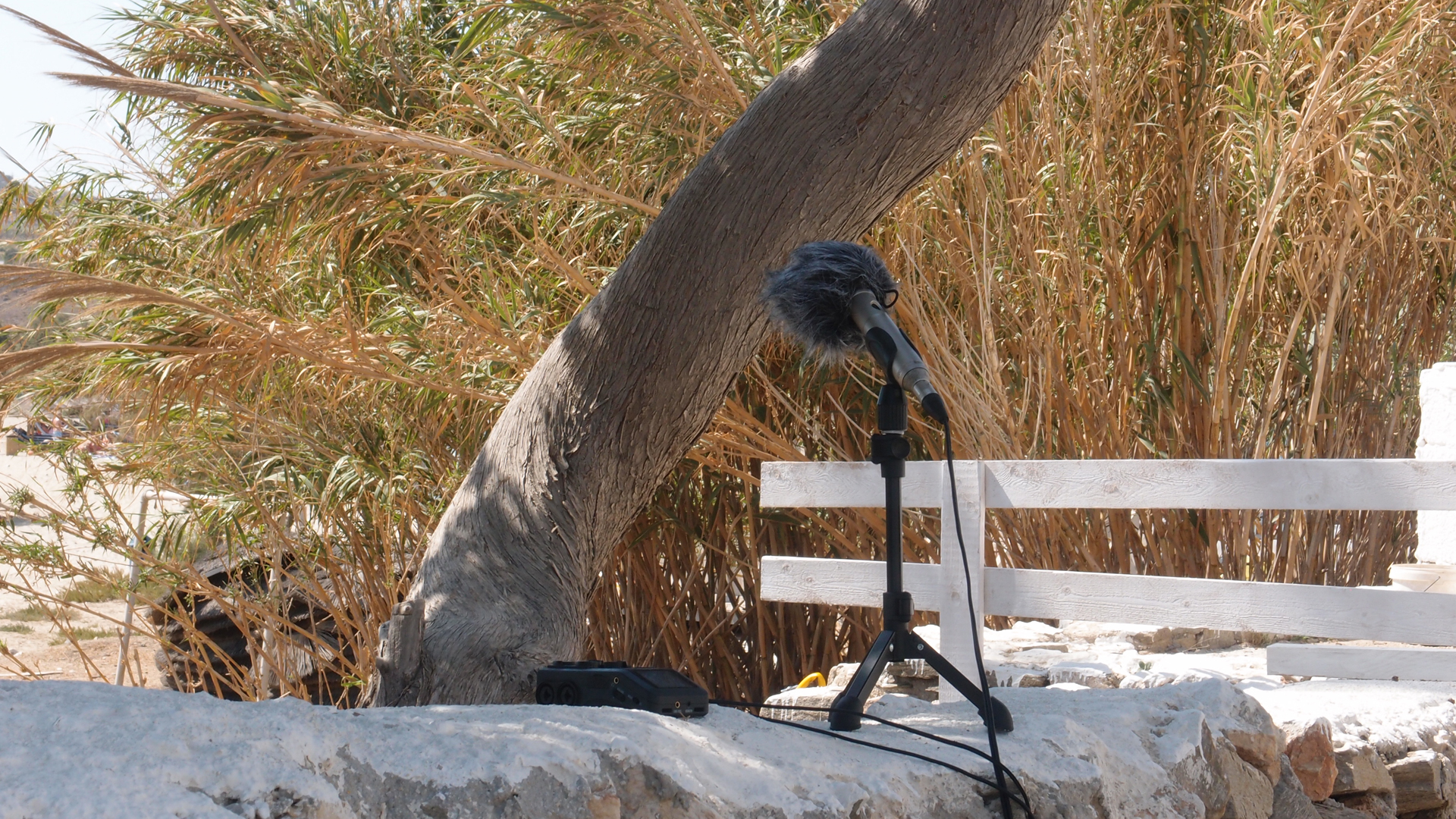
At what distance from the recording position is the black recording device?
1.29 metres

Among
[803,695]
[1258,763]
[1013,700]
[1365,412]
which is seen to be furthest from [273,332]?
[1365,412]

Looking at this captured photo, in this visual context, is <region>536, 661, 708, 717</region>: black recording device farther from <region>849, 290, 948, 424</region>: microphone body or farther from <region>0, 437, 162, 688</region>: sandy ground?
<region>0, 437, 162, 688</region>: sandy ground

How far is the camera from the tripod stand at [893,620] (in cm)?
140

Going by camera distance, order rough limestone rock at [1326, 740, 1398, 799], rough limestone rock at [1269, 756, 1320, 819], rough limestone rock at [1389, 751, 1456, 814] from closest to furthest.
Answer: rough limestone rock at [1269, 756, 1320, 819]
rough limestone rock at [1326, 740, 1398, 799]
rough limestone rock at [1389, 751, 1456, 814]

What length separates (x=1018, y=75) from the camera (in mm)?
2242

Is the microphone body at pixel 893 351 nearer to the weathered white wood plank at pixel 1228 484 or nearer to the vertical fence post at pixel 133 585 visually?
the weathered white wood plank at pixel 1228 484

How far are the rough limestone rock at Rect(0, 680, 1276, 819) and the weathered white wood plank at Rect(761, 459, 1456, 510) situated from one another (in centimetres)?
97

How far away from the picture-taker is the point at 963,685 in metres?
1.38

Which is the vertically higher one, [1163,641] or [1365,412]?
[1365,412]

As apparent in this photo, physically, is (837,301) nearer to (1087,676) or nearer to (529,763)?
(529,763)

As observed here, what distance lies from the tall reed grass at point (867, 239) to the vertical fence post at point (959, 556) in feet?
2.45

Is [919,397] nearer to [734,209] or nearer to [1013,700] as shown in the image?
[1013,700]

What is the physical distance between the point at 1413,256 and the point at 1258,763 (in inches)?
92.5

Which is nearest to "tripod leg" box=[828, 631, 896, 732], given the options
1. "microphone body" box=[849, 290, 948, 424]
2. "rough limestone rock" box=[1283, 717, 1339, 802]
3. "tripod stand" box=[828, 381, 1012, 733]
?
"tripod stand" box=[828, 381, 1012, 733]
